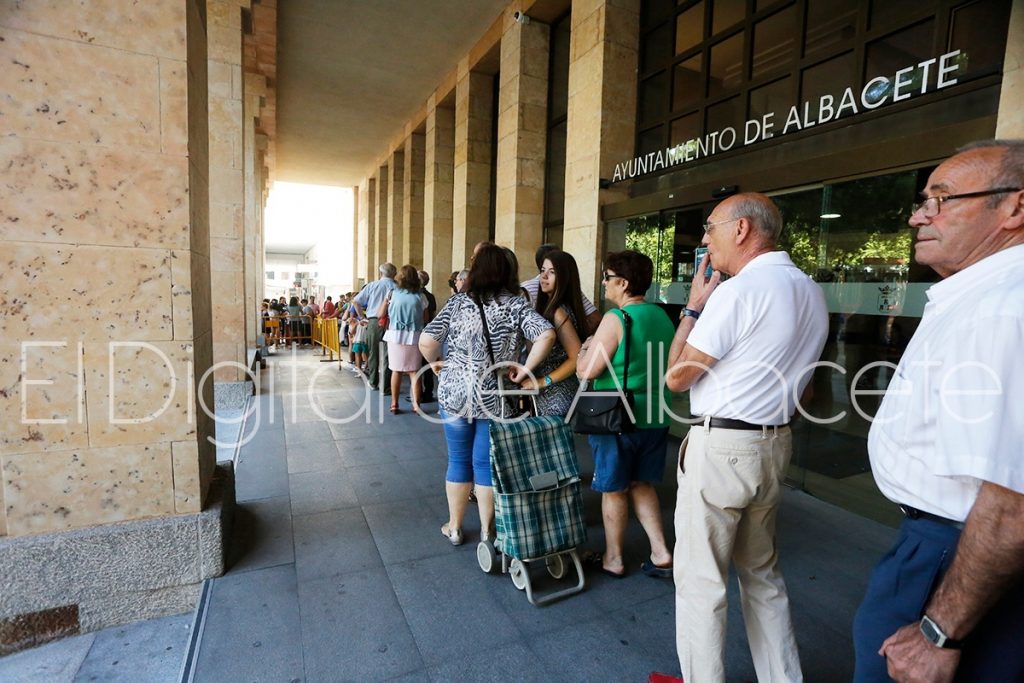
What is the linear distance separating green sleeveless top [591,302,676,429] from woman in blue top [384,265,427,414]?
4.02 metres

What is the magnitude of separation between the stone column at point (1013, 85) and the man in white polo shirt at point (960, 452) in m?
2.72

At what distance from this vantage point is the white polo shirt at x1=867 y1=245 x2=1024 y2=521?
3.55ft

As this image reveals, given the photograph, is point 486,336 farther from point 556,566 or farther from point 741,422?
point 741,422

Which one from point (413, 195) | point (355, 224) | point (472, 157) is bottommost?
point (472, 157)

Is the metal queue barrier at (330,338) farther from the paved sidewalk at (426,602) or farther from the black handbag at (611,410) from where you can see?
A: the black handbag at (611,410)

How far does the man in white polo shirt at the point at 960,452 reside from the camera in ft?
3.56

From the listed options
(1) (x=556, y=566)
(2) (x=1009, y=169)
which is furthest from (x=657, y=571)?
(2) (x=1009, y=169)

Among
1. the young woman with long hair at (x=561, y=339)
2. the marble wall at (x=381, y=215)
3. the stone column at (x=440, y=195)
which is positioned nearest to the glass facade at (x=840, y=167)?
the young woman with long hair at (x=561, y=339)

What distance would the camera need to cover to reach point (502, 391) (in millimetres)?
3064

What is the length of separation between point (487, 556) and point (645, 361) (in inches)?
58.0

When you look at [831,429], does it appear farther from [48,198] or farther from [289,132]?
[289,132]

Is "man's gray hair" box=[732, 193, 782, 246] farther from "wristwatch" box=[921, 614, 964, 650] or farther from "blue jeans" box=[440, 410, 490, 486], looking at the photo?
"blue jeans" box=[440, 410, 490, 486]

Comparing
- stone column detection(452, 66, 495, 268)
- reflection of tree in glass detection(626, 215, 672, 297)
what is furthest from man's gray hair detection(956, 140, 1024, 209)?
stone column detection(452, 66, 495, 268)

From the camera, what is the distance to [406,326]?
6641mm
